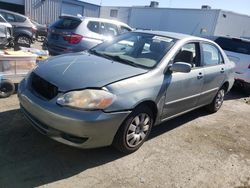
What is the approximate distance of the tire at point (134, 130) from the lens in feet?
11.5

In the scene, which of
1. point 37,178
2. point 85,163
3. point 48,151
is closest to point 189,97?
point 85,163

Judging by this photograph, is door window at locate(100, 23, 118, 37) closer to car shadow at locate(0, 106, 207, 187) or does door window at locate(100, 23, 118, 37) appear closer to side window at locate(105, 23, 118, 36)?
side window at locate(105, 23, 118, 36)

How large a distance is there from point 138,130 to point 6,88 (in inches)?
112

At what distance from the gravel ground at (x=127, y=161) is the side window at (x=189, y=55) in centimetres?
121

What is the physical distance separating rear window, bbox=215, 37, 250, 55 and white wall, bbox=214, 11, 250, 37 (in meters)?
16.8

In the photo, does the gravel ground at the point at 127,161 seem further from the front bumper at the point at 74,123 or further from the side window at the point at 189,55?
the side window at the point at 189,55

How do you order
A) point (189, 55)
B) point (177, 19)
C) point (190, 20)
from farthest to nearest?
1. point (177, 19)
2. point (190, 20)
3. point (189, 55)

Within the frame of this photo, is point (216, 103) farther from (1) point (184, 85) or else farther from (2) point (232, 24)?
(2) point (232, 24)

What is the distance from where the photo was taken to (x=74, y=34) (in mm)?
7578

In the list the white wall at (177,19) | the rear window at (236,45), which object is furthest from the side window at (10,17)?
the white wall at (177,19)

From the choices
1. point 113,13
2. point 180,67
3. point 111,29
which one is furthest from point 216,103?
point 113,13

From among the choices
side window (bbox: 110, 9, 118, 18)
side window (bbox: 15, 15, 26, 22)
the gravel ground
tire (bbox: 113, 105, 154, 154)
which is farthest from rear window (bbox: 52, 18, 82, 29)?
side window (bbox: 110, 9, 118, 18)

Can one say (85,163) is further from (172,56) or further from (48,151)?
(172,56)

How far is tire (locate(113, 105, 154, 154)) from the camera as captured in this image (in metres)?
3.51
